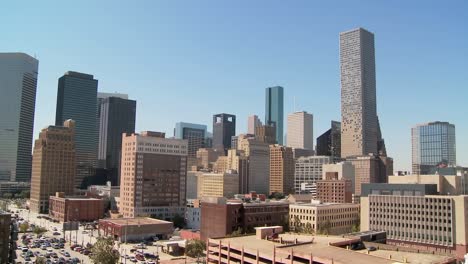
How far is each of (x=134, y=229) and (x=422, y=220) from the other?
103 m

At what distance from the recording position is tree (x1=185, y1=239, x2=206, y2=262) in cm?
13012

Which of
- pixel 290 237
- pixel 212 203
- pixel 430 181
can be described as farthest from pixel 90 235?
pixel 430 181

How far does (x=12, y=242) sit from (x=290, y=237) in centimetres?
6381

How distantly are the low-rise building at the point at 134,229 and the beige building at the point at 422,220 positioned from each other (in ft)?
254

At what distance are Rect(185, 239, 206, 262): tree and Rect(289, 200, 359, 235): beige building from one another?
4297cm

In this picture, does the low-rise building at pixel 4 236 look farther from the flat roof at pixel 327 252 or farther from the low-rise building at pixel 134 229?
the low-rise building at pixel 134 229

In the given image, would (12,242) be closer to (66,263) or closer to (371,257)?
(66,263)

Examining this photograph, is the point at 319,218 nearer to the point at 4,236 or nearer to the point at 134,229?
the point at 134,229

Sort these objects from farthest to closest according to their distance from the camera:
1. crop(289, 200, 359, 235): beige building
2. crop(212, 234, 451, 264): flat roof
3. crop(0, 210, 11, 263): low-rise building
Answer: crop(289, 200, 359, 235): beige building
crop(0, 210, 11, 263): low-rise building
crop(212, 234, 451, 264): flat roof

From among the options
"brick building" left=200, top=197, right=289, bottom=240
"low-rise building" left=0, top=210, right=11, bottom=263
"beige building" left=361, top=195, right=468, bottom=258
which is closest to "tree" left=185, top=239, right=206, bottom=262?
"brick building" left=200, top=197, right=289, bottom=240

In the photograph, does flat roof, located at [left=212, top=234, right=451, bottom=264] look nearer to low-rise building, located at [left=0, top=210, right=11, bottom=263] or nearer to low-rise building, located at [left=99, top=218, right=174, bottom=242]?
low-rise building, located at [left=0, top=210, right=11, bottom=263]

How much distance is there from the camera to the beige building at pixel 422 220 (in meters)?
145

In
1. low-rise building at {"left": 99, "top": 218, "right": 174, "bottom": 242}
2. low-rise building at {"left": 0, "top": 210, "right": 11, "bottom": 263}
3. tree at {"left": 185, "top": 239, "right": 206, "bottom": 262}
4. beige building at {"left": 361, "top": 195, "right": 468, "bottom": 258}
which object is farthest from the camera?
low-rise building at {"left": 99, "top": 218, "right": 174, "bottom": 242}

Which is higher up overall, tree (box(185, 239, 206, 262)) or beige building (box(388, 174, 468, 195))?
beige building (box(388, 174, 468, 195))
